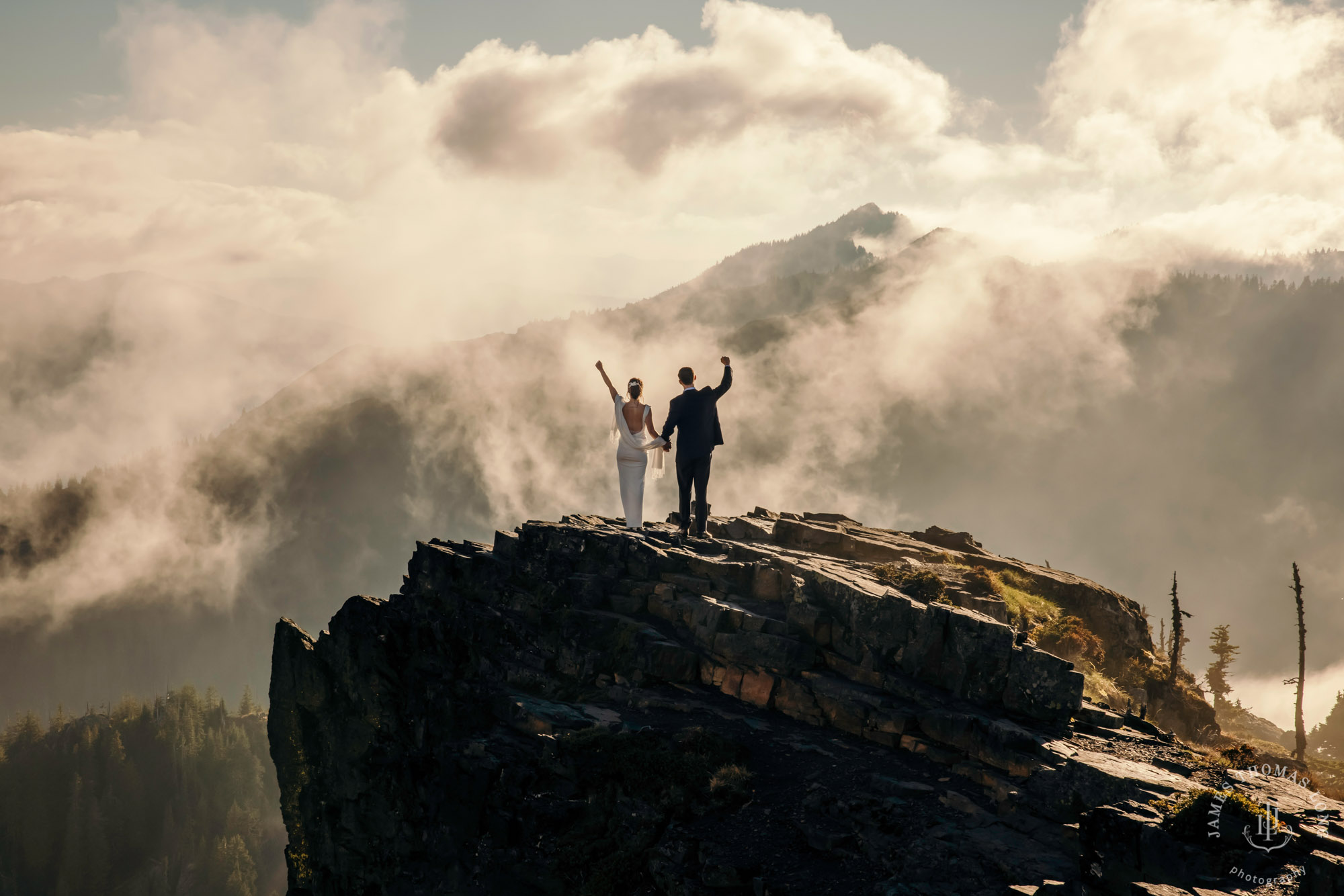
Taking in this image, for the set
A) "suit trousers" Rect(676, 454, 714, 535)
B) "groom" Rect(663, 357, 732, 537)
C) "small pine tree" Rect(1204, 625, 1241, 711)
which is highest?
"groom" Rect(663, 357, 732, 537)

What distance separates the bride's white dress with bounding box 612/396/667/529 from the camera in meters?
25.7

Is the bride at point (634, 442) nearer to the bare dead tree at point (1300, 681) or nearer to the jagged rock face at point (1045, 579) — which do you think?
the jagged rock face at point (1045, 579)

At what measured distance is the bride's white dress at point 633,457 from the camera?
25688 mm

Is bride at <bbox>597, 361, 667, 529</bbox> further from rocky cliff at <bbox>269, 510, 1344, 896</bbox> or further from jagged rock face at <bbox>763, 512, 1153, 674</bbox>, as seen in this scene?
jagged rock face at <bbox>763, 512, 1153, 674</bbox>

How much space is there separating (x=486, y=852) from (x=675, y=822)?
7092 mm

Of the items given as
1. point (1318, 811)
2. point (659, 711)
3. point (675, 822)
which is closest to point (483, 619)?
point (659, 711)

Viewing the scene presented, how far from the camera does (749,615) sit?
890 inches

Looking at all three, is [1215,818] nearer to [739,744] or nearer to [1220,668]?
[739,744]

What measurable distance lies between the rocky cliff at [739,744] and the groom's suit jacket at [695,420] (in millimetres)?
4418

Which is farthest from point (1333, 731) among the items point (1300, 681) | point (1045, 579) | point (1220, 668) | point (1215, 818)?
point (1215, 818)

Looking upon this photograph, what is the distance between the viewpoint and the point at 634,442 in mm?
25656

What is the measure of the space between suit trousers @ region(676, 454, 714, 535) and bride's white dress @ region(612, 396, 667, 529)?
91cm

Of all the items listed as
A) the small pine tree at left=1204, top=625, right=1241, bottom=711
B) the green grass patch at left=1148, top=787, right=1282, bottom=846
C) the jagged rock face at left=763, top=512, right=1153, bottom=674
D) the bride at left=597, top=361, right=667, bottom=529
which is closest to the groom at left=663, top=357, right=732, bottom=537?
the bride at left=597, top=361, right=667, bottom=529

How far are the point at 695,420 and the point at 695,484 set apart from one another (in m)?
3.63
